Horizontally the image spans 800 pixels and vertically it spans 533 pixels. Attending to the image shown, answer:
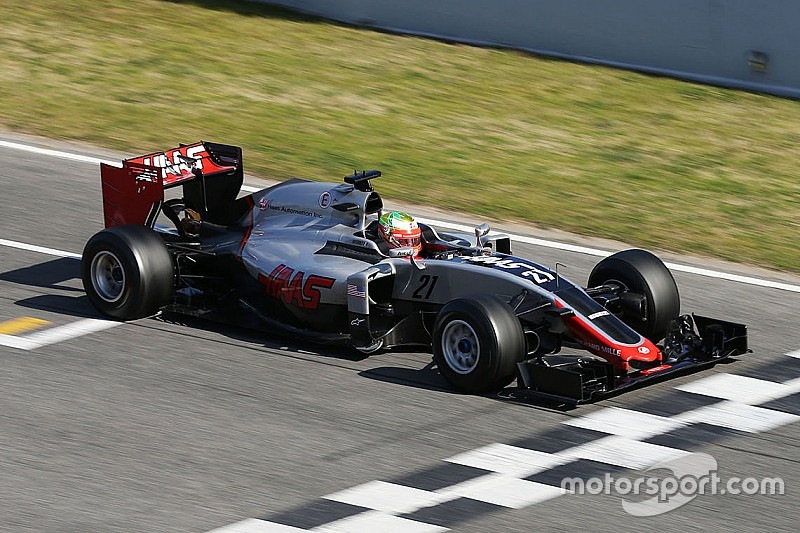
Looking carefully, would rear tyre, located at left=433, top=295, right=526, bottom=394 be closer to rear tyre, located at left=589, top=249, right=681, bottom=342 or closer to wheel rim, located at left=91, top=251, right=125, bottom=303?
rear tyre, located at left=589, top=249, right=681, bottom=342

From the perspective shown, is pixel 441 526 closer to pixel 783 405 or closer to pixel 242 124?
pixel 783 405

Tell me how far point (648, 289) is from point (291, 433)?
289cm

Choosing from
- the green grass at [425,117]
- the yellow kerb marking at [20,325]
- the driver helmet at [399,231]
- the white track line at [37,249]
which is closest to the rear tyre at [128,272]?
the yellow kerb marking at [20,325]

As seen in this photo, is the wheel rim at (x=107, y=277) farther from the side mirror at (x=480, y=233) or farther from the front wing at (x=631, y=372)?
the front wing at (x=631, y=372)

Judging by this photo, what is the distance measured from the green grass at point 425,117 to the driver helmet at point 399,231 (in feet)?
12.6

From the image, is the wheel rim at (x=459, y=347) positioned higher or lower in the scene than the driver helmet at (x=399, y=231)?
lower

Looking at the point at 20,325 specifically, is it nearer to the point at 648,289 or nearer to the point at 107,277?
the point at 107,277

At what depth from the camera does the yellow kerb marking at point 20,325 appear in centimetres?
991

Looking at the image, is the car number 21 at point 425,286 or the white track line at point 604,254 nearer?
the car number 21 at point 425,286

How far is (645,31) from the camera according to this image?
698 inches

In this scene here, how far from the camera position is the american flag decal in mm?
9125

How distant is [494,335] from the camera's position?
825 cm

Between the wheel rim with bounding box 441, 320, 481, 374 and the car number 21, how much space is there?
2.11ft

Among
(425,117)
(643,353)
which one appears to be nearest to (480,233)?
(643,353)
